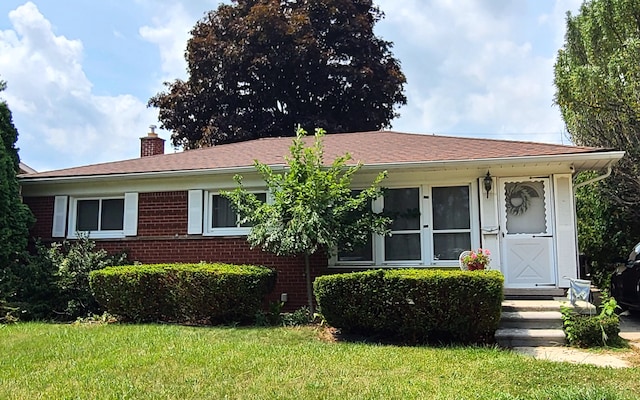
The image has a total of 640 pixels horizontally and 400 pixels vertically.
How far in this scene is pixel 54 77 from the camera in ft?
41.5

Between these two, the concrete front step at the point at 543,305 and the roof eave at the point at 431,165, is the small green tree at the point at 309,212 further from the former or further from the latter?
the concrete front step at the point at 543,305

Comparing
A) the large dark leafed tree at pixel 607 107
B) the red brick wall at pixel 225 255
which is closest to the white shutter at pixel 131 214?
the red brick wall at pixel 225 255

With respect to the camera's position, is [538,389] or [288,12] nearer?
[538,389]

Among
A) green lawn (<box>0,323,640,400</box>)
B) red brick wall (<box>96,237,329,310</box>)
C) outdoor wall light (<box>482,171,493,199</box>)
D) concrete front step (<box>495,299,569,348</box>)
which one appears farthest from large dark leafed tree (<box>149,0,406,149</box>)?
green lawn (<box>0,323,640,400</box>)

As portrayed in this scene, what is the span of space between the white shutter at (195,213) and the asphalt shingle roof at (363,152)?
54 centimetres

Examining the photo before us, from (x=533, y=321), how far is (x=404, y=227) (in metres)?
2.82

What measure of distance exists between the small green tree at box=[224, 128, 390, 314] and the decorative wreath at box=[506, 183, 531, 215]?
224cm

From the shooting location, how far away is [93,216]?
10812 millimetres

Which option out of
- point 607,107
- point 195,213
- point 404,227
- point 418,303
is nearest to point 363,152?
point 404,227

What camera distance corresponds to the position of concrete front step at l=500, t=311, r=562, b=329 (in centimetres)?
746

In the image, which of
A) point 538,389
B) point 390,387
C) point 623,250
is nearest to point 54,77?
point 390,387

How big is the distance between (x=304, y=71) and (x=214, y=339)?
16002 mm

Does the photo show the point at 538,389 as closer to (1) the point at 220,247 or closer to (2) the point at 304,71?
(1) the point at 220,247

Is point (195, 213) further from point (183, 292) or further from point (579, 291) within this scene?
point (579, 291)
